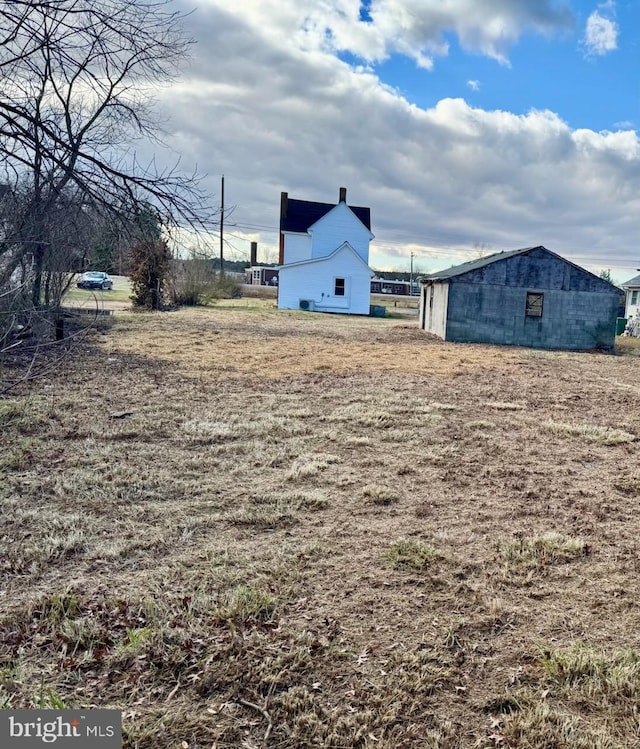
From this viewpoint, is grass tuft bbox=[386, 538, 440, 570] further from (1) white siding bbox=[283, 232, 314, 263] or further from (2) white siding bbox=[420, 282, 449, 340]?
(1) white siding bbox=[283, 232, 314, 263]

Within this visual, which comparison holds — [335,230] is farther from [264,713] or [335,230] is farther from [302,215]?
[264,713]

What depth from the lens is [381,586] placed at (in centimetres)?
306

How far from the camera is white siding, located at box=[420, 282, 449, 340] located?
19578 mm

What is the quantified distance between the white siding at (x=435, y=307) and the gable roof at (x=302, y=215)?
13.0 m

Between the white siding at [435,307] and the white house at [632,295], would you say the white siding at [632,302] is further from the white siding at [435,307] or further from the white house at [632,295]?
the white siding at [435,307]

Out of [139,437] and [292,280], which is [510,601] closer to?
[139,437]

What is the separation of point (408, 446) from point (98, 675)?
4.18m

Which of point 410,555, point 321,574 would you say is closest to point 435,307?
point 410,555

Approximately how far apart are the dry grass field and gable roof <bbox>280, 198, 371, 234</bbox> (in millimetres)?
28702

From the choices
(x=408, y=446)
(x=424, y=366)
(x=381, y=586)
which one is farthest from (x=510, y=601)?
(x=424, y=366)

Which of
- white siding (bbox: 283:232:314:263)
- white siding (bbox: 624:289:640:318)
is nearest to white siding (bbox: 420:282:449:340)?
white siding (bbox: 283:232:314:263)

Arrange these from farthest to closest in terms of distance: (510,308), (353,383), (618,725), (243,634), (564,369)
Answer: (510,308), (564,369), (353,383), (243,634), (618,725)

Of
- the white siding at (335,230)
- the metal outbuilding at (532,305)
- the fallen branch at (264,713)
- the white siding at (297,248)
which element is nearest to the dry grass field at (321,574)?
the fallen branch at (264,713)

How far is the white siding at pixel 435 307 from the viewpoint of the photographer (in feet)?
64.2
